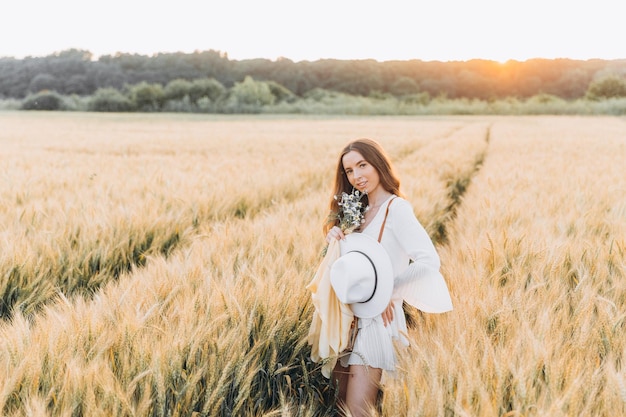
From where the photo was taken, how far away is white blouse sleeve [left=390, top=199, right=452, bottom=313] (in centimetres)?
161

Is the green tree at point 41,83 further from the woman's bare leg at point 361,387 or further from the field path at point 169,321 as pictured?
the woman's bare leg at point 361,387

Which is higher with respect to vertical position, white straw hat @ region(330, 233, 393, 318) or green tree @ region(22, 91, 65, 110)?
Result: green tree @ region(22, 91, 65, 110)

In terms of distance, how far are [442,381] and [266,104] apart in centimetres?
5685

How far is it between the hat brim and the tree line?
56.4 meters

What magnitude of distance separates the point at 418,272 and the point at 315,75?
266 feet

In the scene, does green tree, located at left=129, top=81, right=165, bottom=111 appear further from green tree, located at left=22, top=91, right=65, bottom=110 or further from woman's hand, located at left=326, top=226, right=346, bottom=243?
woman's hand, located at left=326, top=226, right=346, bottom=243

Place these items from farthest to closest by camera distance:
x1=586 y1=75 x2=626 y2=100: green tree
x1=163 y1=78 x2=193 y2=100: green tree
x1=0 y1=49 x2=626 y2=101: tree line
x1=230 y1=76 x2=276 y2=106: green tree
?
1. x1=586 y1=75 x2=626 y2=100: green tree
2. x1=0 y1=49 x2=626 y2=101: tree line
3. x1=163 y1=78 x2=193 y2=100: green tree
4. x1=230 y1=76 x2=276 y2=106: green tree

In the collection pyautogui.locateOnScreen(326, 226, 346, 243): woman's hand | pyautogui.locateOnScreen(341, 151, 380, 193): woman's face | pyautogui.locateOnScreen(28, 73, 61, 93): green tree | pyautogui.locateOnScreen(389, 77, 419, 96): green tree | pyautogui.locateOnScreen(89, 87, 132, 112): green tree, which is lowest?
pyautogui.locateOnScreen(326, 226, 346, 243): woman's hand

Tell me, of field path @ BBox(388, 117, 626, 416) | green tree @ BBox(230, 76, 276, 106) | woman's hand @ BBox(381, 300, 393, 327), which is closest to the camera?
field path @ BBox(388, 117, 626, 416)

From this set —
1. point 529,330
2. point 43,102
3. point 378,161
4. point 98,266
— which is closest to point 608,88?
point 43,102

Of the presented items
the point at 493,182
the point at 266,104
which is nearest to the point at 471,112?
the point at 266,104

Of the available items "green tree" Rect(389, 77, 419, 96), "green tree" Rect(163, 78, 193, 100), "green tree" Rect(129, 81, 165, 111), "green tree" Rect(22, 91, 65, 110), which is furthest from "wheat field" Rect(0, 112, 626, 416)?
"green tree" Rect(389, 77, 419, 96)

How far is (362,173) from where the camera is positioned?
6.04 feet

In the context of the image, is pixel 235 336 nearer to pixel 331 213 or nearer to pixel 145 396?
pixel 145 396
